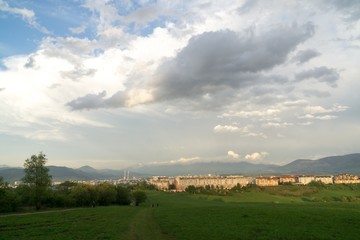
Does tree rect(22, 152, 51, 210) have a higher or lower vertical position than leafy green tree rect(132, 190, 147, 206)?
higher

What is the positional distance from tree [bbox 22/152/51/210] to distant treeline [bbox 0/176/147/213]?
0.97 m

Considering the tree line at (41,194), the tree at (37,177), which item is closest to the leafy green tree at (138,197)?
the tree line at (41,194)

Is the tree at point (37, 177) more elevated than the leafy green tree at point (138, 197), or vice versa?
→ the tree at point (37, 177)

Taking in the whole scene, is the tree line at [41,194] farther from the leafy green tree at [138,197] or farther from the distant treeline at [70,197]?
the leafy green tree at [138,197]

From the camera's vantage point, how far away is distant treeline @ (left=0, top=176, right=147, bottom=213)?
82688 millimetres

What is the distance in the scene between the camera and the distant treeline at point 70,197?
271ft

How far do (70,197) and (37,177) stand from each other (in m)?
14.6

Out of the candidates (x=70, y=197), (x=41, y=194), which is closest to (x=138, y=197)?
(x=70, y=197)

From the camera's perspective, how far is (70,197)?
4028 inches

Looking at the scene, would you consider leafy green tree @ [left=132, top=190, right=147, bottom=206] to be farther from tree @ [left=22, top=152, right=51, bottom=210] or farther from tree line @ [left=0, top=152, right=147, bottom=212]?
tree @ [left=22, top=152, right=51, bottom=210]

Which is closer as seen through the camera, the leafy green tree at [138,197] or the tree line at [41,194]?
the tree line at [41,194]

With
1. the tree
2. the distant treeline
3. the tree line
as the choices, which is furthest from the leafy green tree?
the tree

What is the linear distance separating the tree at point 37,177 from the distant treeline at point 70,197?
0.97 meters

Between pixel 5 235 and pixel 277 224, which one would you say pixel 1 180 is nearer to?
pixel 5 235
